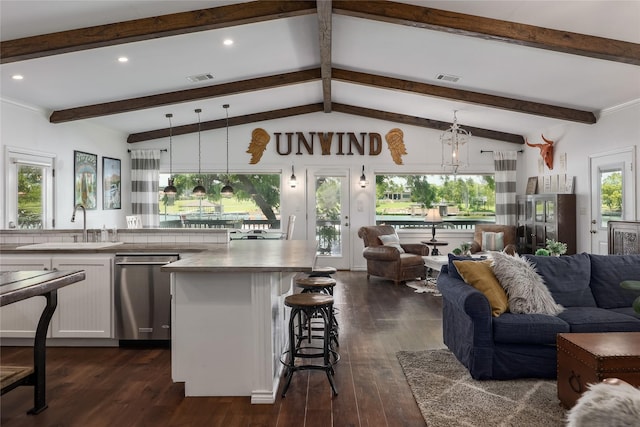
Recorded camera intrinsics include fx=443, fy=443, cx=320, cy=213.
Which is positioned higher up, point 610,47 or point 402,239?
point 610,47

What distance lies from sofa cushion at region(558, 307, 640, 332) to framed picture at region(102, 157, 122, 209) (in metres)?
7.14

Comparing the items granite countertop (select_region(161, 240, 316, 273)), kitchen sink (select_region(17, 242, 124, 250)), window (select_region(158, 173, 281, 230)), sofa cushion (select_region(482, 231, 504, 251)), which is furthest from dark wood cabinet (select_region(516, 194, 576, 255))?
kitchen sink (select_region(17, 242, 124, 250))

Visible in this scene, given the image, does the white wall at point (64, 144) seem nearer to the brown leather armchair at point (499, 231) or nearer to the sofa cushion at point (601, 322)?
the sofa cushion at point (601, 322)

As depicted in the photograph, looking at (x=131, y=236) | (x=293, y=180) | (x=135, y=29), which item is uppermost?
(x=135, y=29)

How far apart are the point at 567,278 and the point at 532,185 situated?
4.91 metres

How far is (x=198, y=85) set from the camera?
6.23 m

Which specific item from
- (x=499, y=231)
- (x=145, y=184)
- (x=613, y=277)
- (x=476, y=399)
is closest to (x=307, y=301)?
(x=476, y=399)

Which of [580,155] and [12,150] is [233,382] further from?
[580,155]

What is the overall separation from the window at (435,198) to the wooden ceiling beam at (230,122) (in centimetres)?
199

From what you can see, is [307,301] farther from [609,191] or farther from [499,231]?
[499,231]

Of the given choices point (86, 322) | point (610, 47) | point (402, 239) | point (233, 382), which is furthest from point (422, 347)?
point (402, 239)

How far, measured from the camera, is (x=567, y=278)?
354 centimetres

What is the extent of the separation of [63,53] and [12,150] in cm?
196

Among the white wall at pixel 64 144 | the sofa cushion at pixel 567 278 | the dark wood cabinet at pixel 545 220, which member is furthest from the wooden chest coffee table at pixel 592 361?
the white wall at pixel 64 144
